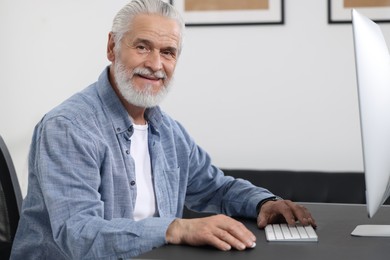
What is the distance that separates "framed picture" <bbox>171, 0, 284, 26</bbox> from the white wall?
0.12 feet

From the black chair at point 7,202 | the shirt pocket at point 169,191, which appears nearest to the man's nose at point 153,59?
the shirt pocket at point 169,191

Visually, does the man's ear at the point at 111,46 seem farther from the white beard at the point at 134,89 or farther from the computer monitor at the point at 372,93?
the computer monitor at the point at 372,93

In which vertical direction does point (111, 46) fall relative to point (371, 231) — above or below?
above

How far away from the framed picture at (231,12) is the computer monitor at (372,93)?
185cm

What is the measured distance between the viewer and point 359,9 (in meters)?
3.45

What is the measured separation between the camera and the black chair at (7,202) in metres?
2.49

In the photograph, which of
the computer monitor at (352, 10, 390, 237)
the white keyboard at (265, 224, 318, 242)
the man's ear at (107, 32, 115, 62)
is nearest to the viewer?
the computer monitor at (352, 10, 390, 237)

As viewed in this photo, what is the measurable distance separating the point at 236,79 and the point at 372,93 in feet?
6.56

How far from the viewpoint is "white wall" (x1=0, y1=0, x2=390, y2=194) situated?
352 centimetres

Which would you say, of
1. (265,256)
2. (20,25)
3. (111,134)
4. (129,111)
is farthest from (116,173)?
(20,25)

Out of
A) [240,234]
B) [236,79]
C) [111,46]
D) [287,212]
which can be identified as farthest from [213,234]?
[236,79]

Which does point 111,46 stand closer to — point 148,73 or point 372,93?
point 148,73

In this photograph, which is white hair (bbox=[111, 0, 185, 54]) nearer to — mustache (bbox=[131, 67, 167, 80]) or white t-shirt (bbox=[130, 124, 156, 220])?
mustache (bbox=[131, 67, 167, 80])

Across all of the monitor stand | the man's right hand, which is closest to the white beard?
the man's right hand
